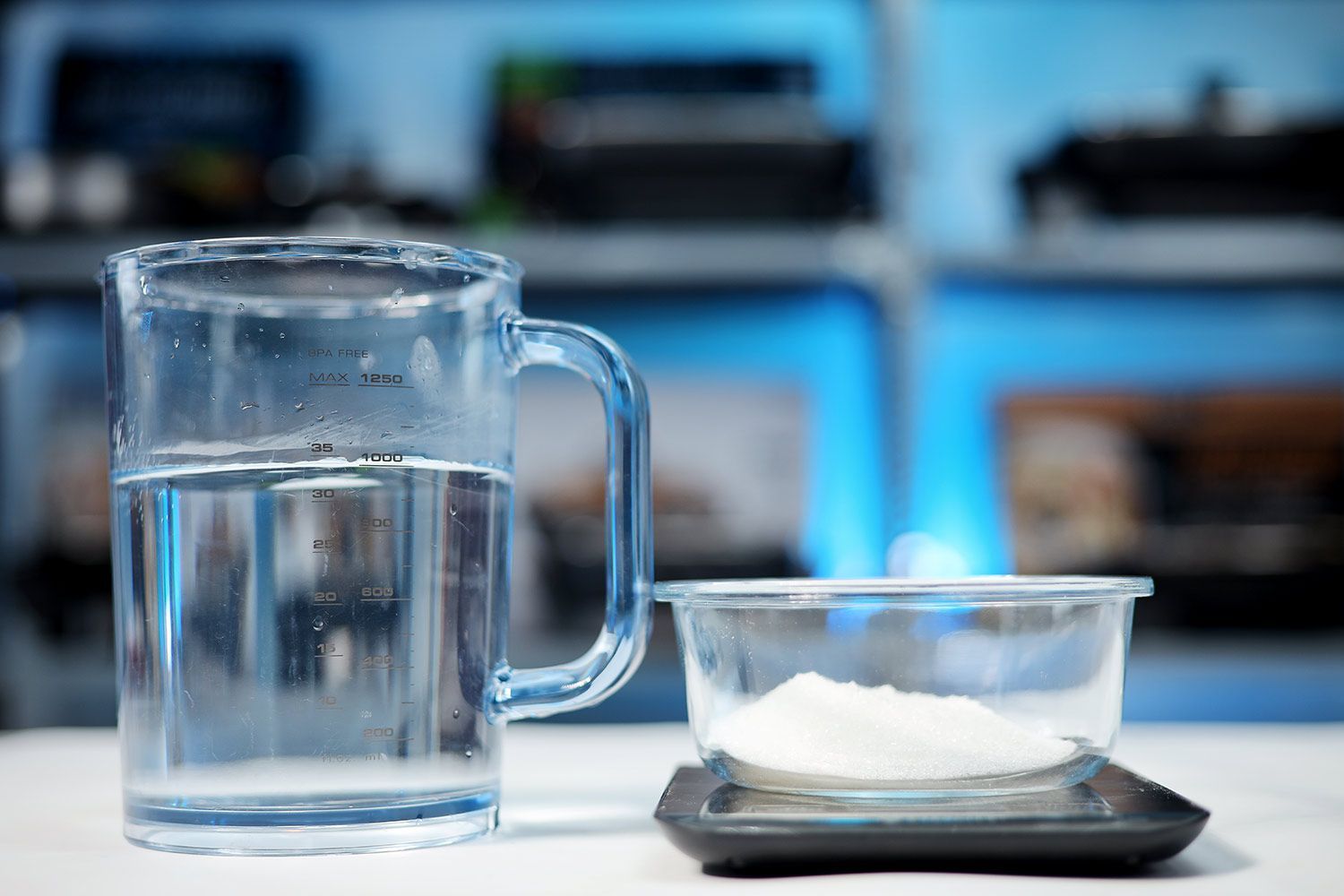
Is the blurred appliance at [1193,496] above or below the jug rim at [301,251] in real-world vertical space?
below

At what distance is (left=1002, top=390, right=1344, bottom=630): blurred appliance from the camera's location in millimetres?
1425

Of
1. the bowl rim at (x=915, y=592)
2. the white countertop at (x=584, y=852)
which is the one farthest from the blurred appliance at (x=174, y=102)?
the bowl rim at (x=915, y=592)

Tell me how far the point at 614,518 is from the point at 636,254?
41.5 inches

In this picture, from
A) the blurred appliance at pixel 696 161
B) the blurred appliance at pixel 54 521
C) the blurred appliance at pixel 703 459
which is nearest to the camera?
the blurred appliance at pixel 696 161

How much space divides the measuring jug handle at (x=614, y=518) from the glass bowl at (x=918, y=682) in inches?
1.4

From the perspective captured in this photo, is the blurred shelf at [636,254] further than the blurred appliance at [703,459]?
No

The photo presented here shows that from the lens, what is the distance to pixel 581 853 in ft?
1.21

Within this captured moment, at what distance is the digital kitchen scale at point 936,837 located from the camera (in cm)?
32

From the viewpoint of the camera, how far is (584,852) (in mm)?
371

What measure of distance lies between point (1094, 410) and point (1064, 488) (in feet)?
0.41

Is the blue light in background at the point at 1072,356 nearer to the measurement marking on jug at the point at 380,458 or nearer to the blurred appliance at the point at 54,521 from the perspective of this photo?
the blurred appliance at the point at 54,521

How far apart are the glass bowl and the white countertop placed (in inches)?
1.4

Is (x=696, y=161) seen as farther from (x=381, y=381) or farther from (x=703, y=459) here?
(x=381, y=381)

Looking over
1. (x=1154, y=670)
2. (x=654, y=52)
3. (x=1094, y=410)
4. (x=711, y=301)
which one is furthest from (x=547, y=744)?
(x=654, y=52)
